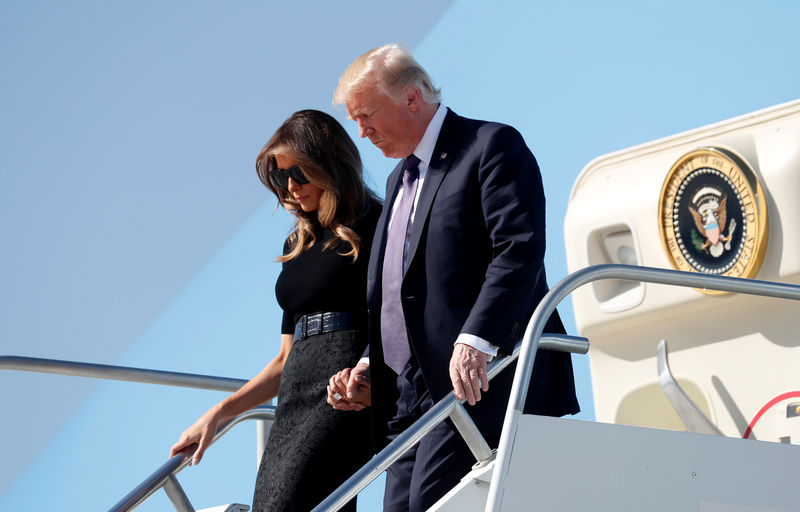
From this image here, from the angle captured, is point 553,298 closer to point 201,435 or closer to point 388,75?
point 388,75

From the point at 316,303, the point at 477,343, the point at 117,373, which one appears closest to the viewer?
the point at 477,343

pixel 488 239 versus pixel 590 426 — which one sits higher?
pixel 488 239

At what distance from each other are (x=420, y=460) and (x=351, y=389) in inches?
10.6

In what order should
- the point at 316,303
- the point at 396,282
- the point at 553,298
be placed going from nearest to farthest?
the point at 553,298
the point at 396,282
the point at 316,303

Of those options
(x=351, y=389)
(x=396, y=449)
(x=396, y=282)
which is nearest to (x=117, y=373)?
(x=351, y=389)

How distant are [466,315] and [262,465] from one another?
84 centimetres

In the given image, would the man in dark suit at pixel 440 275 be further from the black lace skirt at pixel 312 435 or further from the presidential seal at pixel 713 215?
the presidential seal at pixel 713 215

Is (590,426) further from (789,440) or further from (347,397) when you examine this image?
(789,440)

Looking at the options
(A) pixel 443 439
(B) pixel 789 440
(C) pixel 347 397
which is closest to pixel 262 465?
(C) pixel 347 397

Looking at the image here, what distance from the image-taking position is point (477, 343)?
8.20 feet

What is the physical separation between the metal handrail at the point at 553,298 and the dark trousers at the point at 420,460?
8.5 inches

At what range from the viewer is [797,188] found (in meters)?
4.00

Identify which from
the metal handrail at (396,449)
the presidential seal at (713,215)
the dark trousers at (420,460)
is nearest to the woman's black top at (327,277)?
the dark trousers at (420,460)

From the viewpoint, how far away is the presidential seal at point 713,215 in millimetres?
4102
